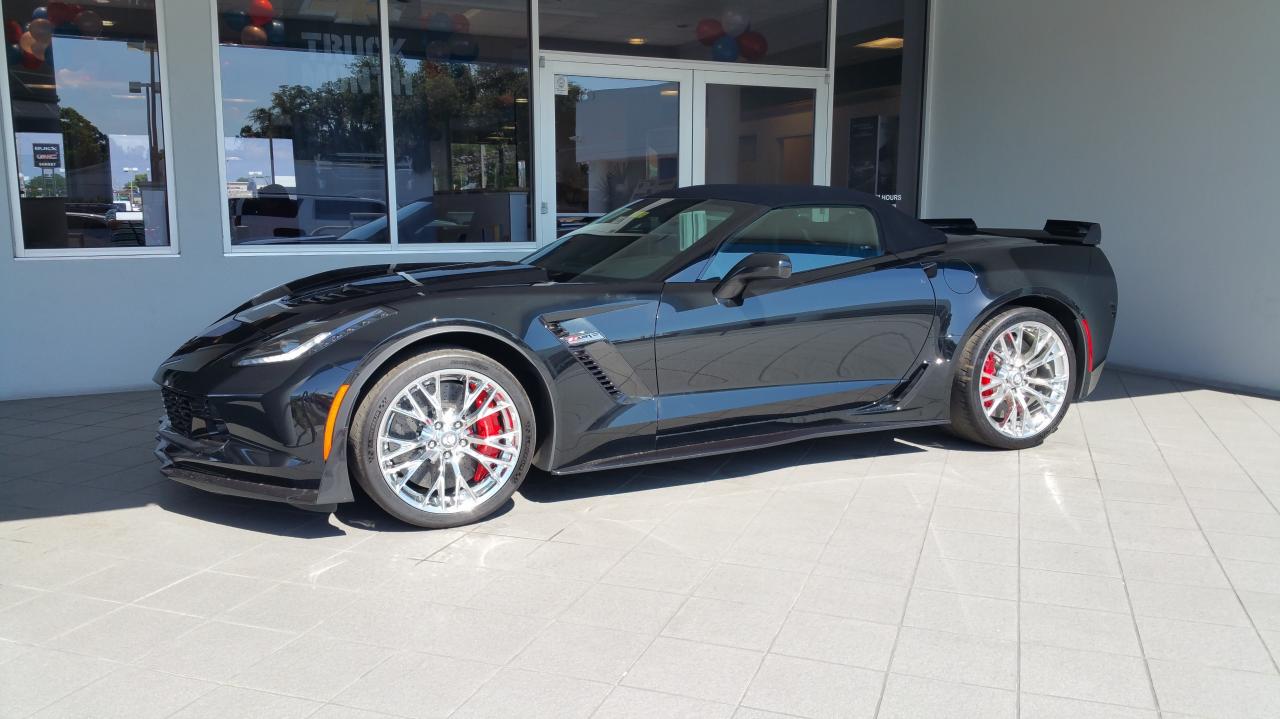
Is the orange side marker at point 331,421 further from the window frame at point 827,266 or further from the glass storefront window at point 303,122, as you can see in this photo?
the glass storefront window at point 303,122

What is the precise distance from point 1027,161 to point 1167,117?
128 centimetres

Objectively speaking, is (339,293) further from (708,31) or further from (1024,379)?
(708,31)

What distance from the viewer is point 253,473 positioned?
371cm


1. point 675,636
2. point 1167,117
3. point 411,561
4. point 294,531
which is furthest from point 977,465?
point 1167,117

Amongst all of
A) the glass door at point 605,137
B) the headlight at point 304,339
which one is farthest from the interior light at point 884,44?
the headlight at point 304,339

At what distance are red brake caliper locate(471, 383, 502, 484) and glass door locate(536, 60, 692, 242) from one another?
4.27 meters

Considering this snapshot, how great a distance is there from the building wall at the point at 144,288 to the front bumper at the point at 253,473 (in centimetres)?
330

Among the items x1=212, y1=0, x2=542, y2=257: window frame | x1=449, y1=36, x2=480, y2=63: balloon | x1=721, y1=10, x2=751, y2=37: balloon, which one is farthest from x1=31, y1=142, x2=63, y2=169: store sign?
x1=721, y1=10, x2=751, y2=37: balloon

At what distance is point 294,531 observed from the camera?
3.91 meters

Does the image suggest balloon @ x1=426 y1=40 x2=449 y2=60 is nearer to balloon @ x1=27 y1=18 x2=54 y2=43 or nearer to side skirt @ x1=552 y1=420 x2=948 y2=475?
balloon @ x1=27 y1=18 x2=54 y2=43

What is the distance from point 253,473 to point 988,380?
355 centimetres

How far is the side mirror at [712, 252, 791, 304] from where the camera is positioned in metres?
4.23

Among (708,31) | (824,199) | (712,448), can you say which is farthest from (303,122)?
(712,448)

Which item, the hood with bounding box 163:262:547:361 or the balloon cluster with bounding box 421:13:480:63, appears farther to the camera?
the balloon cluster with bounding box 421:13:480:63
